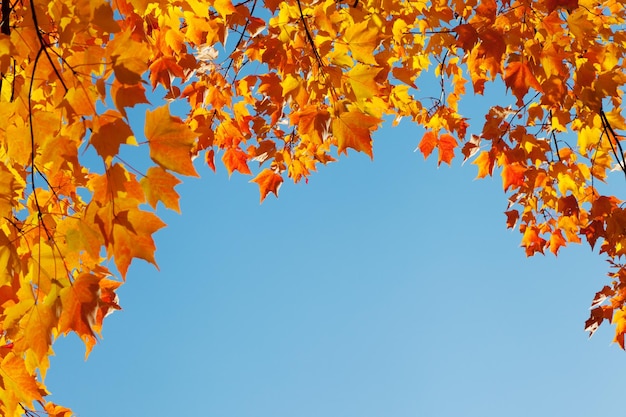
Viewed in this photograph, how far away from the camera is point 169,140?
1702mm

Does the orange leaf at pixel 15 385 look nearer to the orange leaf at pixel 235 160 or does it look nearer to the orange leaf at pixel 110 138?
the orange leaf at pixel 110 138

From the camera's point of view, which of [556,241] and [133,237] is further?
[556,241]

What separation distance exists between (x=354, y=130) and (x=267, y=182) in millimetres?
2298

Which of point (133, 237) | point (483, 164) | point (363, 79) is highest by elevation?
point (483, 164)

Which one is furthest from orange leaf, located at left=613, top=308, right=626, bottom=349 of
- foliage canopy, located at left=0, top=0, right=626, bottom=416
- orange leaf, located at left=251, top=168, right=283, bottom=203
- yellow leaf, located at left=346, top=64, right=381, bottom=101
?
yellow leaf, located at left=346, top=64, right=381, bottom=101

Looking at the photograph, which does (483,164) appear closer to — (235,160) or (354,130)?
(235,160)

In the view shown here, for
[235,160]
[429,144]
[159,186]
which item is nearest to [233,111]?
[235,160]

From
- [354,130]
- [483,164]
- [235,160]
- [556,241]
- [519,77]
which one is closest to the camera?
[354,130]

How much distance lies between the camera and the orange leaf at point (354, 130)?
2270 mm

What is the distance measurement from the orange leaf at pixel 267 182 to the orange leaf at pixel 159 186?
270 cm

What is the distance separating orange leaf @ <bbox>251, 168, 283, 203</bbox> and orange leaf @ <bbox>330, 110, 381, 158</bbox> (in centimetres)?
220

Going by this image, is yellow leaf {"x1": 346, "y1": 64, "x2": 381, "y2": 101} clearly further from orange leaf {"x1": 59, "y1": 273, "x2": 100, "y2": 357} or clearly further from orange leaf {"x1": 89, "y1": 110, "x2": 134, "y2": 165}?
orange leaf {"x1": 59, "y1": 273, "x2": 100, "y2": 357}

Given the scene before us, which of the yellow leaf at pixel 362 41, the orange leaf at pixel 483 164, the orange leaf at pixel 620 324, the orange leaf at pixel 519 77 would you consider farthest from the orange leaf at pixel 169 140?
the orange leaf at pixel 620 324

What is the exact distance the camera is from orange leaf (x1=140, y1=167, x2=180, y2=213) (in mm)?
1782
